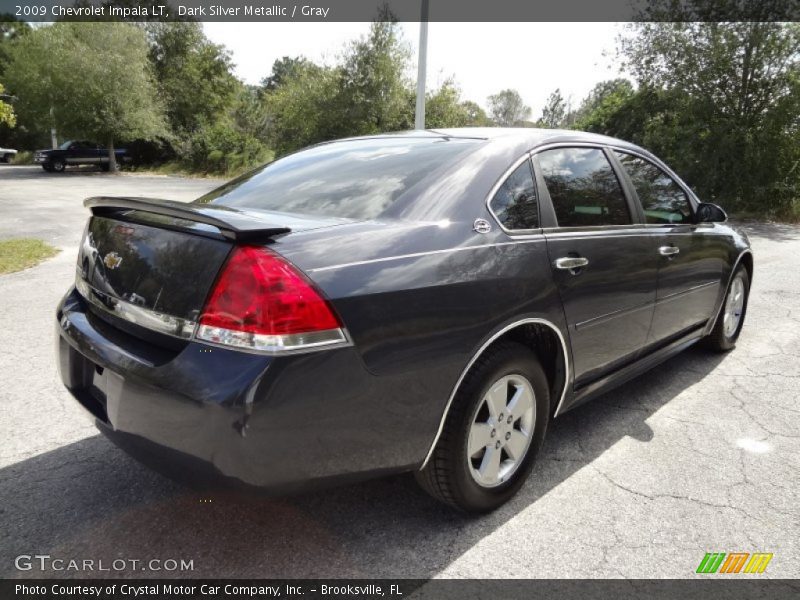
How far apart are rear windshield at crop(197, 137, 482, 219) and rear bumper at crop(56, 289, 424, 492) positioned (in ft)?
2.44

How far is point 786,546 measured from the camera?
2266 mm

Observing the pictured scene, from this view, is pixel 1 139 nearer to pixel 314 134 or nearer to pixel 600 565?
pixel 314 134

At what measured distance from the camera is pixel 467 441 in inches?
87.1

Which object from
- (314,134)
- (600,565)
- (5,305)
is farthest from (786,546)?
(314,134)

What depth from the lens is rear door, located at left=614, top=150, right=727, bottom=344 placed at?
3322mm

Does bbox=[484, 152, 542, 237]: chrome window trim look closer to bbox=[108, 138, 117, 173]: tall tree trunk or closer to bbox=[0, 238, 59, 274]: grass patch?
bbox=[0, 238, 59, 274]: grass patch

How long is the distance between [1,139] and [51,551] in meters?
52.2

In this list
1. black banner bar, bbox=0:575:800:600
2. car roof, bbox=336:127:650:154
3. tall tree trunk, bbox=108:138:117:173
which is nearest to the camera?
black banner bar, bbox=0:575:800:600

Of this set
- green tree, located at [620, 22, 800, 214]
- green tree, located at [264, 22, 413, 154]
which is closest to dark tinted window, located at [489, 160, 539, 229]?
green tree, located at [620, 22, 800, 214]

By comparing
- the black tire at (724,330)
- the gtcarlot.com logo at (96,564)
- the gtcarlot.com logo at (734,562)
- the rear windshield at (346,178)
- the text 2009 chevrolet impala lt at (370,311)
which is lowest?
the gtcarlot.com logo at (96,564)

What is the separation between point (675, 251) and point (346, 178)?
6.65 ft

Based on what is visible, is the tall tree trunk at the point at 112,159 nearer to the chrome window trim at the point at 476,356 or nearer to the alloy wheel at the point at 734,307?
the alloy wheel at the point at 734,307

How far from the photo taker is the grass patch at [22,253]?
6879mm

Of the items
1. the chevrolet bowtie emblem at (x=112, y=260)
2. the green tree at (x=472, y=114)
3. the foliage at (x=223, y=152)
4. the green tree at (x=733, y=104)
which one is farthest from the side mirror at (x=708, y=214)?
the foliage at (x=223, y=152)
